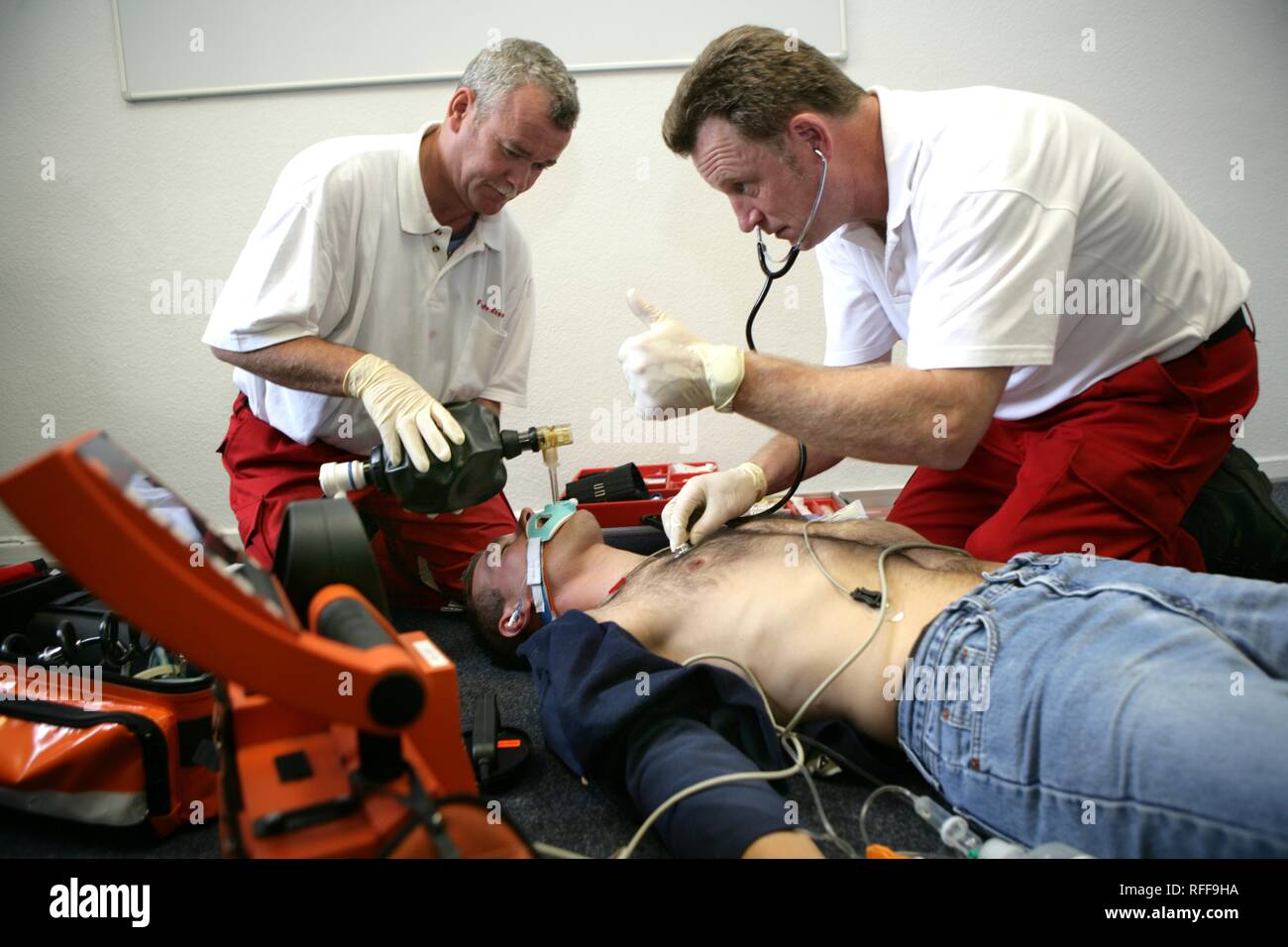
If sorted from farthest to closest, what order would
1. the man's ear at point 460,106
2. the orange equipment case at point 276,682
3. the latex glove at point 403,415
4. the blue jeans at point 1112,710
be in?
the man's ear at point 460,106, the latex glove at point 403,415, the blue jeans at point 1112,710, the orange equipment case at point 276,682

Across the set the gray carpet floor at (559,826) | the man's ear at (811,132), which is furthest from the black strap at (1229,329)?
the gray carpet floor at (559,826)

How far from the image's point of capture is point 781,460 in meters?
1.87

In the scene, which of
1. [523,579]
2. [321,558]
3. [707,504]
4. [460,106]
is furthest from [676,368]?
[460,106]

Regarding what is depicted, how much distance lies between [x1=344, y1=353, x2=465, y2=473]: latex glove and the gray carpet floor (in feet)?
2.09

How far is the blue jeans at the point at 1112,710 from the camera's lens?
0.83m

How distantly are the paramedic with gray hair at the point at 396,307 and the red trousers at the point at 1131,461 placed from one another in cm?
112

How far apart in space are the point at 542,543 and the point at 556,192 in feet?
5.96

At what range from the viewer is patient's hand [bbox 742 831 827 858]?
2.97ft

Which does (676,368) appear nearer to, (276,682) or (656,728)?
(656,728)

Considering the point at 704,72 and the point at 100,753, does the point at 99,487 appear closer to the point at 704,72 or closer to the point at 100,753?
the point at 100,753

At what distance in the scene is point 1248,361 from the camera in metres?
1.62

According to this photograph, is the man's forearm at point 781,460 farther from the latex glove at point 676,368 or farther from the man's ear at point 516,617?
the man's ear at point 516,617
